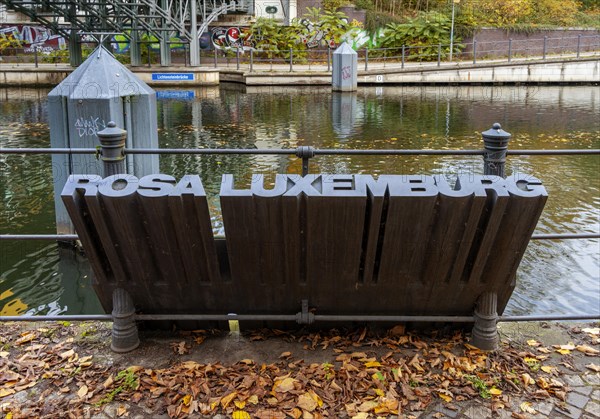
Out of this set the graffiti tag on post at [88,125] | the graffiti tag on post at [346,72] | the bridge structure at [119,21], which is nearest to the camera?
the graffiti tag on post at [88,125]

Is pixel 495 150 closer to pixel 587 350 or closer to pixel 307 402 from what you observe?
pixel 587 350

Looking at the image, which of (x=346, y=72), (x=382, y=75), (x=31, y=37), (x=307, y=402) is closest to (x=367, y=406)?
(x=307, y=402)

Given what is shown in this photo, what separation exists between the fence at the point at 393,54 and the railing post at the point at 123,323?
32.4m

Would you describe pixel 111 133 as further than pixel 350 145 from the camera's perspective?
No

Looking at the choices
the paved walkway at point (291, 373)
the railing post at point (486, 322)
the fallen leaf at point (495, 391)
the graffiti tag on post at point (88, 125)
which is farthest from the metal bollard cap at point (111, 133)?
the graffiti tag on post at point (88, 125)

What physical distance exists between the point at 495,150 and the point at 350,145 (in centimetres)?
1111

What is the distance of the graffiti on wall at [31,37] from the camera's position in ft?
124

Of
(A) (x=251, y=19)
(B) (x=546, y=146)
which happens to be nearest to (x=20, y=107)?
(B) (x=546, y=146)

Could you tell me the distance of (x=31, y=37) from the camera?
3816cm

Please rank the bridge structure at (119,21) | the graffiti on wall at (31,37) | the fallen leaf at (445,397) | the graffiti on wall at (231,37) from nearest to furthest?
1. the fallen leaf at (445,397)
2. the bridge structure at (119,21)
3. the graffiti on wall at (31,37)
4. the graffiti on wall at (231,37)

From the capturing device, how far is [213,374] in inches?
131

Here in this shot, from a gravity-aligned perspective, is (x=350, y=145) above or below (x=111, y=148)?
below

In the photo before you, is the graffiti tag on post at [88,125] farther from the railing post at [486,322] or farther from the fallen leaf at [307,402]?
the railing post at [486,322]

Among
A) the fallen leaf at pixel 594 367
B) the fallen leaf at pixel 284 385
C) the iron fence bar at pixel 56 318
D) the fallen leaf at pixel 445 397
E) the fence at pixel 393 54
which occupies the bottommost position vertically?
the fallen leaf at pixel 445 397
